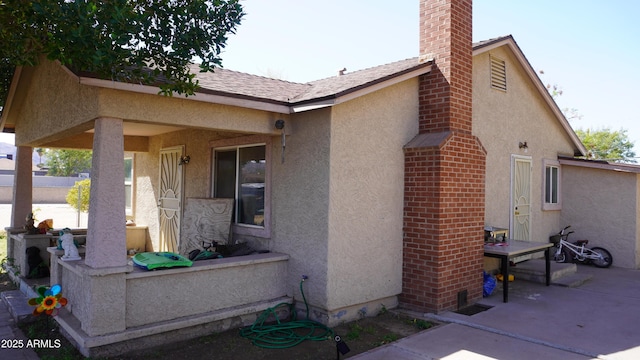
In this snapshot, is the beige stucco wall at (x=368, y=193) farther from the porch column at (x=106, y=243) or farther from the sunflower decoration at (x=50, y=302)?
the sunflower decoration at (x=50, y=302)

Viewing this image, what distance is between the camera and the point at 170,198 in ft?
32.2

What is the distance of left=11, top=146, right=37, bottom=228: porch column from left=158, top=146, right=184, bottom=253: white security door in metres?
2.68

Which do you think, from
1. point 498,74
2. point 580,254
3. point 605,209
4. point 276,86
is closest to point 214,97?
point 276,86

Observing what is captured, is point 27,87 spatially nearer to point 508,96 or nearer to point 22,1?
point 22,1

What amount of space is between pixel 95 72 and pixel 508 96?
8452mm

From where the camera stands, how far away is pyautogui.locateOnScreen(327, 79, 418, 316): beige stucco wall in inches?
245

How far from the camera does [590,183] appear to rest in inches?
449

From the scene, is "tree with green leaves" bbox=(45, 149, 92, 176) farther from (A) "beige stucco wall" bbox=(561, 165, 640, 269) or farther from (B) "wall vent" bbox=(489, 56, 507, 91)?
(A) "beige stucco wall" bbox=(561, 165, 640, 269)

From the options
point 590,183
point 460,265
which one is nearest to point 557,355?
point 460,265

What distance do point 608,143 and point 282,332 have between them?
116 feet

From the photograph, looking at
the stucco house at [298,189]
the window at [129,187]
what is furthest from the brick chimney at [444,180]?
the window at [129,187]

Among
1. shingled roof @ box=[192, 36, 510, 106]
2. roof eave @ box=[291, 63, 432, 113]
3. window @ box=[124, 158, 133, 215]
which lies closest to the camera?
roof eave @ box=[291, 63, 432, 113]

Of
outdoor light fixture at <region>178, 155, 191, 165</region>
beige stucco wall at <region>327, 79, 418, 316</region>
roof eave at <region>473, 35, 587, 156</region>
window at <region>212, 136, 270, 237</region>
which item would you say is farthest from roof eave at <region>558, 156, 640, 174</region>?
outdoor light fixture at <region>178, 155, 191, 165</region>

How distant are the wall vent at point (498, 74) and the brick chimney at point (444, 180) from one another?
223cm
